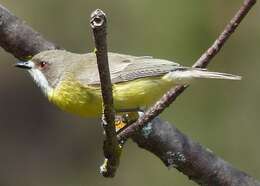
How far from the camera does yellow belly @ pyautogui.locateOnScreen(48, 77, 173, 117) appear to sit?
3572mm

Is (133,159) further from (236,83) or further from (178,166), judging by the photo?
(178,166)

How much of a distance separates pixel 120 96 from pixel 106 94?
942mm

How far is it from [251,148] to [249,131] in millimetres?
146

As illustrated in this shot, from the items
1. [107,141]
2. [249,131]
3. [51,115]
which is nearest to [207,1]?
[249,131]

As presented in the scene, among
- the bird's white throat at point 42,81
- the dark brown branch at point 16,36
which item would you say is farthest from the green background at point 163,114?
the dark brown branch at point 16,36

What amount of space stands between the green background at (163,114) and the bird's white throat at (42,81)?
2029mm

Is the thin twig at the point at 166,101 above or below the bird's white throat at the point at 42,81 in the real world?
above

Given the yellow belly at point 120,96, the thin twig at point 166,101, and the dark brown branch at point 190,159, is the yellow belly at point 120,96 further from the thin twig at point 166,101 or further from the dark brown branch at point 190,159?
the thin twig at point 166,101

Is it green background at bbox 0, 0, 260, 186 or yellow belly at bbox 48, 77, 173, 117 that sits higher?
yellow belly at bbox 48, 77, 173, 117

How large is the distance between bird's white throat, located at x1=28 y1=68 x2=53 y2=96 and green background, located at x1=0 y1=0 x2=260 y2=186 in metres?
2.03

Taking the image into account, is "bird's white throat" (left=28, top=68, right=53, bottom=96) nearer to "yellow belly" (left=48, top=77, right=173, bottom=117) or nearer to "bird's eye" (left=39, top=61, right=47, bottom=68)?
"bird's eye" (left=39, top=61, right=47, bottom=68)

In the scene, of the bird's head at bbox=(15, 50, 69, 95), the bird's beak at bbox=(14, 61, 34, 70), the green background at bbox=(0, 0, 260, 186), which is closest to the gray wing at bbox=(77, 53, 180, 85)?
the bird's head at bbox=(15, 50, 69, 95)

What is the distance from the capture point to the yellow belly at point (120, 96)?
3572 mm

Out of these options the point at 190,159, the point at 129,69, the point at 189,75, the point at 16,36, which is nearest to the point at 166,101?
the point at 189,75
